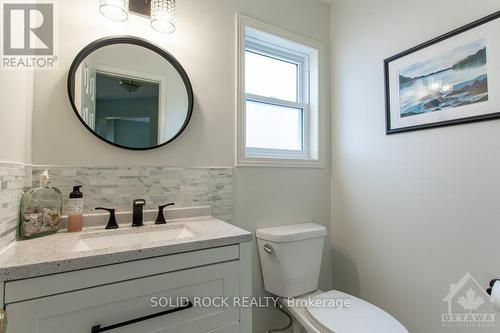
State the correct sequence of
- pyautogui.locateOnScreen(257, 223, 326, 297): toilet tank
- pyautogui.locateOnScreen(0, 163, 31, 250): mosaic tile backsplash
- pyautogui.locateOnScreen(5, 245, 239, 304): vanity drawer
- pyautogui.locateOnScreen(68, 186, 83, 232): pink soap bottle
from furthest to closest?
pyautogui.locateOnScreen(257, 223, 326, 297): toilet tank → pyautogui.locateOnScreen(68, 186, 83, 232): pink soap bottle → pyautogui.locateOnScreen(0, 163, 31, 250): mosaic tile backsplash → pyautogui.locateOnScreen(5, 245, 239, 304): vanity drawer

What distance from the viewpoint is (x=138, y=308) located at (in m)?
0.76

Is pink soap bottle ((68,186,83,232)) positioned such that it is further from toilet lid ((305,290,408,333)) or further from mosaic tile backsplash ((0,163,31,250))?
toilet lid ((305,290,408,333))

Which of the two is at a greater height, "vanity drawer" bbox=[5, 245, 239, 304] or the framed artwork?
the framed artwork

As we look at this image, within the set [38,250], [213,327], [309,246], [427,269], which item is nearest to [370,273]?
[427,269]

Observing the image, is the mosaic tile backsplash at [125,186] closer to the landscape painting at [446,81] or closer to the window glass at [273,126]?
the window glass at [273,126]

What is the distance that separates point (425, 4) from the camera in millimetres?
1310

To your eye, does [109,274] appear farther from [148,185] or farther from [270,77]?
[270,77]

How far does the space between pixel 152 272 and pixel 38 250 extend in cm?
35

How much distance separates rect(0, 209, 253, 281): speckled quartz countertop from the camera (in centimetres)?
65

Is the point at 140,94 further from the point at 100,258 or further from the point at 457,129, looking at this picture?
the point at 457,129

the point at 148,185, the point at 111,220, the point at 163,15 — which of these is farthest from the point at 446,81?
the point at 111,220

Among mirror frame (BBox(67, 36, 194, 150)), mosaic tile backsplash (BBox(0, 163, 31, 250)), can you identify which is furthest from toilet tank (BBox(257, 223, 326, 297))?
mosaic tile backsplash (BBox(0, 163, 31, 250))

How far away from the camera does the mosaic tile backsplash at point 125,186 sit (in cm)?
85

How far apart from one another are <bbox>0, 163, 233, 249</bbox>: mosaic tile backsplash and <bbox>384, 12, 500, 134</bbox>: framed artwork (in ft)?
3.47
